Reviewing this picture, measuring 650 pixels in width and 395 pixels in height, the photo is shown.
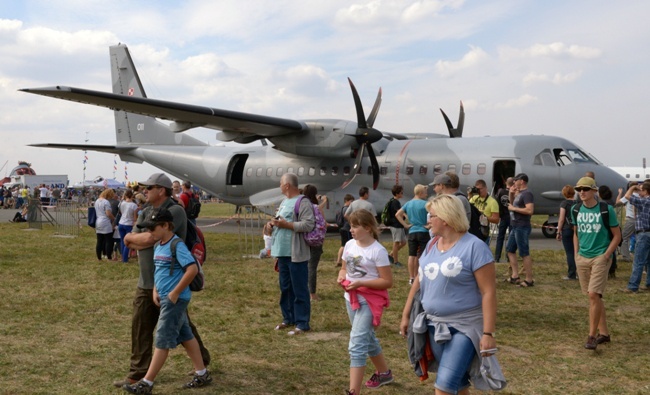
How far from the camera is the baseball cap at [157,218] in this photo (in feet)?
15.8

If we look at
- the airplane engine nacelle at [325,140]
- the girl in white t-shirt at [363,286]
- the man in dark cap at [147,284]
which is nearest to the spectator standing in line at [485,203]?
the girl in white t-shirt at [363,286]

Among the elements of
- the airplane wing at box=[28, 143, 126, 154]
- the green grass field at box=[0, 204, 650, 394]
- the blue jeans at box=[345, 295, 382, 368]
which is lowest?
the green grass field at box=[0, 204, 650, 394]

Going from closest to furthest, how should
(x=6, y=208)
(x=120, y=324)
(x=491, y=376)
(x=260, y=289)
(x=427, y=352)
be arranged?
(x=491, y=376) → (x=427, y=352) → (x=120, y=324) → (x=260, y=289) → (x=6, y=208)

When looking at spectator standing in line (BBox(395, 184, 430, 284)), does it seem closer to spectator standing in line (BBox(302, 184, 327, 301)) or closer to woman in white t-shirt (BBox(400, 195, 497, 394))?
spectator standing in line (BBox(302, 184, 327, 301))

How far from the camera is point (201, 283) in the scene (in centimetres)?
504

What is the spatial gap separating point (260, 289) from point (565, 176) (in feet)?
33.5

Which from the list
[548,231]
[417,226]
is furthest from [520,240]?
[548,231]

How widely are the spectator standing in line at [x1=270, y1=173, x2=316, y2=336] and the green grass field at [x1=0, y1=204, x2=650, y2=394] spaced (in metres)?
0.32

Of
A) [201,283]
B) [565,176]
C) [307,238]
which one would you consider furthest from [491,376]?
[565,176]

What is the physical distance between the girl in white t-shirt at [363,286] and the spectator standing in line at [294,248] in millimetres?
1957

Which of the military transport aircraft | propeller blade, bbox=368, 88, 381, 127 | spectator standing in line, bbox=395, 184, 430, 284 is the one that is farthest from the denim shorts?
propeller blade, bbox=368, 88, 381, 127

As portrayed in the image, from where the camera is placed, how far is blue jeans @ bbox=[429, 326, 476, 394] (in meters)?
3.57

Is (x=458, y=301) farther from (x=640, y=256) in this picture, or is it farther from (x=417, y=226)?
(x=640, y=256)

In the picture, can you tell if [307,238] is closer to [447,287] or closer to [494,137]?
[447,287]
